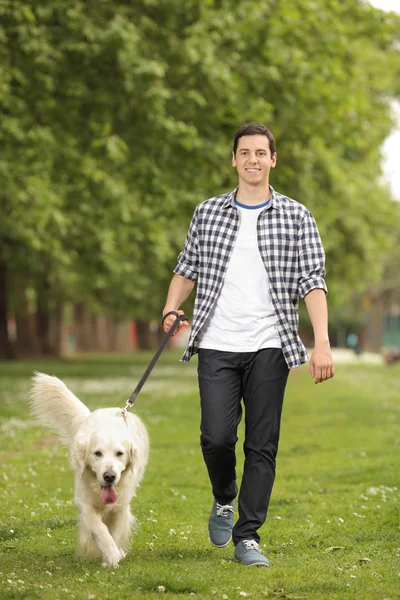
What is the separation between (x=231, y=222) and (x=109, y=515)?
181 cm

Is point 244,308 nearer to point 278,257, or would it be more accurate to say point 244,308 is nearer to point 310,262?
point 278,257

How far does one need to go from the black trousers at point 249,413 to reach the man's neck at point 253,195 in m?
0.87

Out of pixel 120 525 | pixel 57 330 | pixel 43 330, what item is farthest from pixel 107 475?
pixel 57 330

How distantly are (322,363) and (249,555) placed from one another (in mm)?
1152

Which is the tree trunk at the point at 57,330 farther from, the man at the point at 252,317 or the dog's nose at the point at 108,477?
the dog's nose at the point at 108,477

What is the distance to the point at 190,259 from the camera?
6.49 metres

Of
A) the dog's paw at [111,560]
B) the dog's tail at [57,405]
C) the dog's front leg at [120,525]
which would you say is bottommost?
the dog's paw at [111,560]

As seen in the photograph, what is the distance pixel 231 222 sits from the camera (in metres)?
6.25

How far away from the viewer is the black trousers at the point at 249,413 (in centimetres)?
611

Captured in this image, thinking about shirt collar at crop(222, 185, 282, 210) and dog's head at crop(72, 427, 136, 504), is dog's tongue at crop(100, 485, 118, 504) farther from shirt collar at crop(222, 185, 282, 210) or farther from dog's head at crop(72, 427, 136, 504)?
shirt collar at crop(222, 185, 282, 210)

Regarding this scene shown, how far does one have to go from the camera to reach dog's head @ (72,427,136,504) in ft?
19.6

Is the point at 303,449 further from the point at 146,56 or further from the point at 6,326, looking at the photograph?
the point at 6,326

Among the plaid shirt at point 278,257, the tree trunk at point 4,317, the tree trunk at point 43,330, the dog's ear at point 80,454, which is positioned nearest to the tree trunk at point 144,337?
the tree trunk at point 43,330

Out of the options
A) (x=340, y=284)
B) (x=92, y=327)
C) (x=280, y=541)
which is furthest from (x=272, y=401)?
(x=92, y=327)
